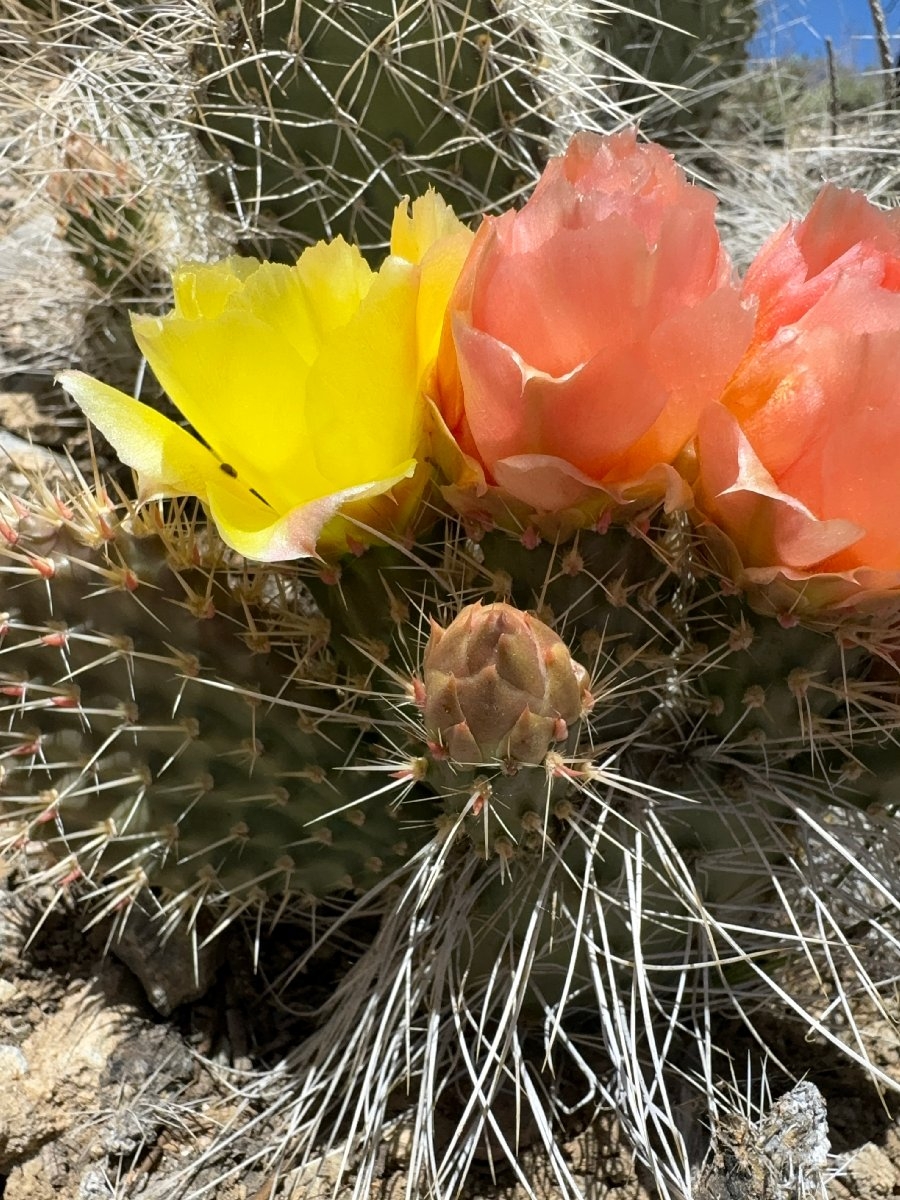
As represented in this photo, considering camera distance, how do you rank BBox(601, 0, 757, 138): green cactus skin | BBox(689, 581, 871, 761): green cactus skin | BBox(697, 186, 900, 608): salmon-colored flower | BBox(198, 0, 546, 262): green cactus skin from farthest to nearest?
BBox(601, 0, 757, 138): green cactus skin < BBox(198, 0, 546, 262): green cactus skin < BBox(689, 581, 871, 761): green cactus skin < BBox(697, 186, 900, 608): salmon-colored flower

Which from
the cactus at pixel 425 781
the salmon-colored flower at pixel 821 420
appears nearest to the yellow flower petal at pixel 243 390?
the cactus at pixel 425 781

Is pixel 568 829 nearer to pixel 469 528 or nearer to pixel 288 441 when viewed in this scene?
pixel 469 528

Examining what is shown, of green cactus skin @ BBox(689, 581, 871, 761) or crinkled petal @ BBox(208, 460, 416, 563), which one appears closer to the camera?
crinkled petal @ BBox(208, 460, 416, 563)

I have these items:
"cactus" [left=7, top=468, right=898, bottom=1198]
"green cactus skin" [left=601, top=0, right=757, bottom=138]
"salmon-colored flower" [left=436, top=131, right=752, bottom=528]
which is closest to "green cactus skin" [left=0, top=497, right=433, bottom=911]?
"cactus" [left=7, top=468, right=898, bottom=1198]

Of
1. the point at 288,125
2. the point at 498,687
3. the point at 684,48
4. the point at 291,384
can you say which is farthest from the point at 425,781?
the point at 684,48

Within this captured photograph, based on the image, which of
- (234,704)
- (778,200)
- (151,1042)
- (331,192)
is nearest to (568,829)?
(234,704)

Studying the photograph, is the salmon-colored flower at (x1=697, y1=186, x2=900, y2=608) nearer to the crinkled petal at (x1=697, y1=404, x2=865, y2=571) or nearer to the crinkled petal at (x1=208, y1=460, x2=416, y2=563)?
the crinkled petal at (x1=697, y1=404, x2=865, y2=571)
